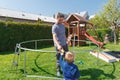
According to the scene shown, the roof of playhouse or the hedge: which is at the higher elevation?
the roof of playhouse

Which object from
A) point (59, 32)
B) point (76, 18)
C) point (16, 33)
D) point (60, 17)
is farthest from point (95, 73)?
point (76, 18)

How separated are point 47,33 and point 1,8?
35891 millimetres

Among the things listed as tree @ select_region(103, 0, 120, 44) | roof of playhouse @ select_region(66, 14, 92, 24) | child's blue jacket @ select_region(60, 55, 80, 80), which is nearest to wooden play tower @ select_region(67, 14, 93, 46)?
roof of playhouse @ select_region(66, 14, 92, 24)

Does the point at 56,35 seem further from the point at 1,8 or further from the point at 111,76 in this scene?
the point at 1,8

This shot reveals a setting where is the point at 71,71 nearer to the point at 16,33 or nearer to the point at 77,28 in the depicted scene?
the point at 16,33

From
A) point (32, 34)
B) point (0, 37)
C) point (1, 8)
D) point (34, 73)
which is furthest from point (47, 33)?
point (1, 8)

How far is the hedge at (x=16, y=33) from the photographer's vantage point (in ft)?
48.3

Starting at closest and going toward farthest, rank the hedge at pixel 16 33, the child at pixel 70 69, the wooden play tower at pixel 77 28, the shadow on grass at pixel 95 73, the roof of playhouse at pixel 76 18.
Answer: the child at pixel 70 69 < the shadow on grass at pixel 95 73 < the hedge at pixel 16 33 < the wooden play tower at pixel 77 28 < the roof of playhouse at pixel 76 18

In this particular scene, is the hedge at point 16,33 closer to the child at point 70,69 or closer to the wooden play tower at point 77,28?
the wooden play tower at point 77,28

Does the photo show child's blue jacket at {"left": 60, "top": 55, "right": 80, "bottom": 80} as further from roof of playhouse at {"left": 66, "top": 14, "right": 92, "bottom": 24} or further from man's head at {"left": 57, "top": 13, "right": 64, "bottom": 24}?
roof of playhouse at {"left": 66, "top": 14, "right": 92, "bottom": 24}

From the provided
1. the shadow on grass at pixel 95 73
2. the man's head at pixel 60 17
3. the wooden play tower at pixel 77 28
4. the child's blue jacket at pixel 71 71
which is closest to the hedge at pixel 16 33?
the wooden play tower at pixel 77 28

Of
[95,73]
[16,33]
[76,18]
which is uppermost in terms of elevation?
[76,18]

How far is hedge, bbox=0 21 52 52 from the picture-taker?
48.3 ft

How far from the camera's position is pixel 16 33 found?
52.3 ft
